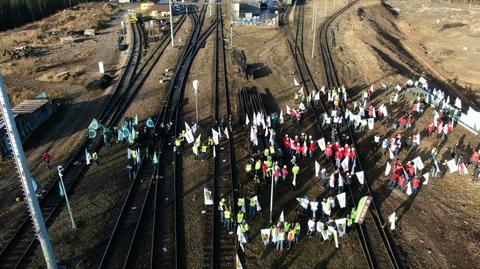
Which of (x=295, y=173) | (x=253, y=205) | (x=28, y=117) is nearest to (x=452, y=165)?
(x=295, y=173)

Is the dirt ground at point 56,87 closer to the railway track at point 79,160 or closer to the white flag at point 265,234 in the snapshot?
the railway track at point 79,160

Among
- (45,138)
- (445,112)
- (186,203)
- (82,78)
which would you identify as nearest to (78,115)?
(45,138)

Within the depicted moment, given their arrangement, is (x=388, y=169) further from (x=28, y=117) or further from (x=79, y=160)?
(x=28, y=117)

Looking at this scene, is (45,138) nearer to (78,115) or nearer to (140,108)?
(78,115)

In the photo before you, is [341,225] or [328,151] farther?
[328,151]

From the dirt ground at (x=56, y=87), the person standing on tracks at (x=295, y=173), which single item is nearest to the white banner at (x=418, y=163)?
the person standing on tracks at (x=295, y=173)

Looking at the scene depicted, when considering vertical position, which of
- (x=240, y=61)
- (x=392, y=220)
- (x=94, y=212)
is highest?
(x=240, y=61)
